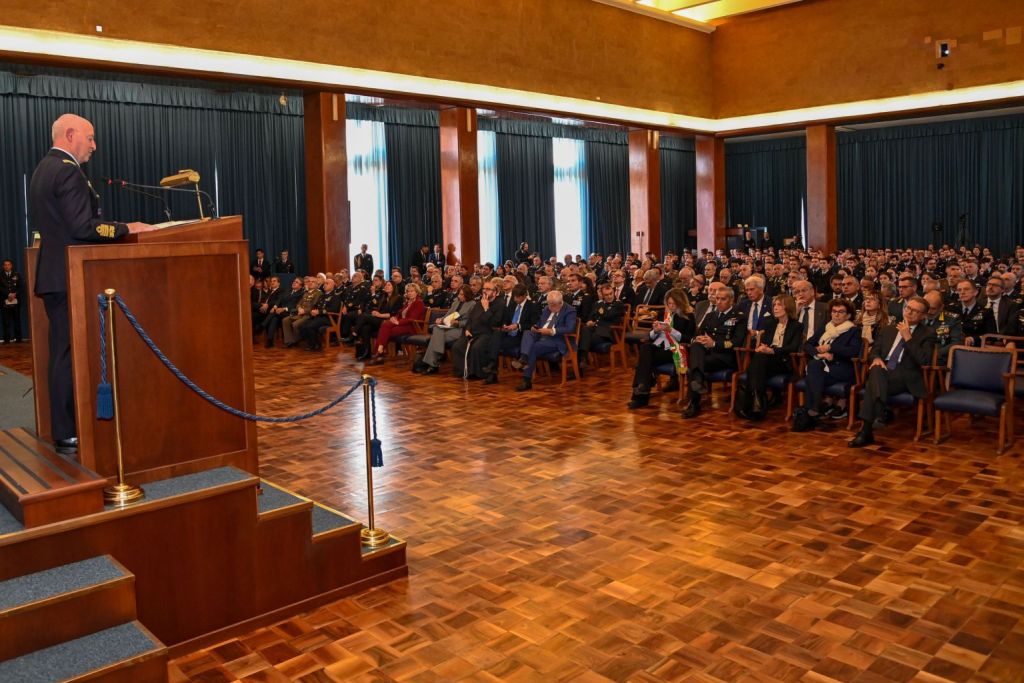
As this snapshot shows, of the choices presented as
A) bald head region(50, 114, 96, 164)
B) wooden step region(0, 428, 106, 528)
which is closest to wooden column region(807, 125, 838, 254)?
bald head region(50, 114, 96, 164)

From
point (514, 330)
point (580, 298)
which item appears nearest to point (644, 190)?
point (580, 298)

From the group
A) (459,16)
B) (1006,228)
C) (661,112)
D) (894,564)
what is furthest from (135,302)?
(1006,228)

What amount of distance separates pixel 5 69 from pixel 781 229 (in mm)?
19494

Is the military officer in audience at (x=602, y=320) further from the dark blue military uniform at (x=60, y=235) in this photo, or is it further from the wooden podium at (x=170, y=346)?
the dark blue military uniform at (x=60, y=235)

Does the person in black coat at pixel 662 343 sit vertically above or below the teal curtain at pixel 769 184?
below

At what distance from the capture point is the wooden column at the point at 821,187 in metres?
18.2

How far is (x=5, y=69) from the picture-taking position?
13516 mm

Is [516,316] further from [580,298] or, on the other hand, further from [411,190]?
[411,190]

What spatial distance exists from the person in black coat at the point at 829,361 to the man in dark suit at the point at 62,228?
15.6 feet

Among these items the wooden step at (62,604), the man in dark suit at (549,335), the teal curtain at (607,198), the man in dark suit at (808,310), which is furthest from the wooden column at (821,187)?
the wooden step at (62,604)

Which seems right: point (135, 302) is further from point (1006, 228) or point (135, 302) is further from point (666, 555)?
point (1006, 228)

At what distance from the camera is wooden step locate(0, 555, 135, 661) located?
2.70 metres

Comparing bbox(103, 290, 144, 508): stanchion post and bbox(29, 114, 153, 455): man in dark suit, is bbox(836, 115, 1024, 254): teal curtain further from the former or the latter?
bbox(103, 290, 144, 508): stanchion post

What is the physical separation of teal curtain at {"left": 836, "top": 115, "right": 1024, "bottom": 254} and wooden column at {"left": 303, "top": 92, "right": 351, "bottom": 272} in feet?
49.4
